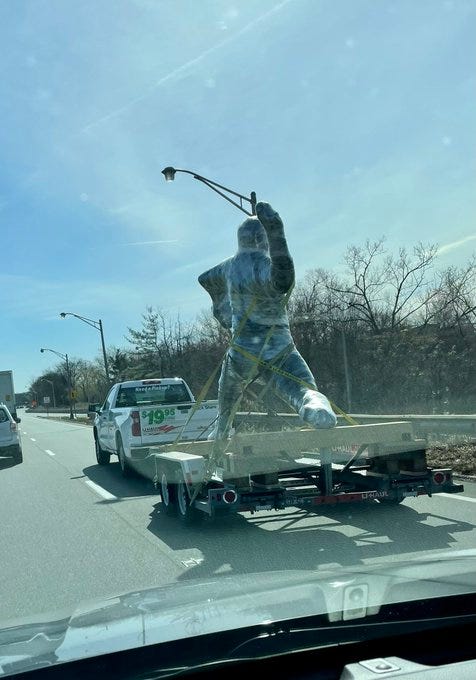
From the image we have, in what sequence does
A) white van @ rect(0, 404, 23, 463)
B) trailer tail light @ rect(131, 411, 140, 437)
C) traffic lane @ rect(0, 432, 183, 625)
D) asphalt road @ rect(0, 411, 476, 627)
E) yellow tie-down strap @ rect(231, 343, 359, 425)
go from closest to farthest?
traffic lane @ rect(0, 432, 183, 625) < asphalt road @ rect(0, 411, 476, 627) < yellow tie-down strap @ rect(231, 343, 359, 425) < trailer tail light @ rect(131, 411, 140, 437) < white van @ rect(0, 404, 23, 463)

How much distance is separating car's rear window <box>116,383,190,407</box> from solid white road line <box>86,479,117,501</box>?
6.27 ft

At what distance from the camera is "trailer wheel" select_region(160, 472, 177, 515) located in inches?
339

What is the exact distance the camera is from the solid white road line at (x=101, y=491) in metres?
10.9

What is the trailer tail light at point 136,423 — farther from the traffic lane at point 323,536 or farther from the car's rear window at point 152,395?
the traffic lane at point 323,536

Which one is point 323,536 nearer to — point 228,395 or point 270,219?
point 228,395

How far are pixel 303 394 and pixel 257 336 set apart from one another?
3.21 feet

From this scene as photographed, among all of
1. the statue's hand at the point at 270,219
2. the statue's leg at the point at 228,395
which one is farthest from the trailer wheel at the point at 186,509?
the statue's hand at the point at 270,219

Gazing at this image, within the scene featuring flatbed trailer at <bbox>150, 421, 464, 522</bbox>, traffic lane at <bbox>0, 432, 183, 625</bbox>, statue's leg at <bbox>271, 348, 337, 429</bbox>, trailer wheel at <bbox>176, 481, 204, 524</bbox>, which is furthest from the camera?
trailer wheel at <bbox>176, 481, 204, 524</bbox>

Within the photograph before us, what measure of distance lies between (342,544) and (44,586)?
277 centimetres

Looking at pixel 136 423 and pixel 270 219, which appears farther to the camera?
pixel 136 423

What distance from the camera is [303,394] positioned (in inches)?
318

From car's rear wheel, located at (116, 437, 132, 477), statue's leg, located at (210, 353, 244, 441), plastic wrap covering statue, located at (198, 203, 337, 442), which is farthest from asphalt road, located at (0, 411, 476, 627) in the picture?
car's rear wheel, located at (116, 437, 132, 477)

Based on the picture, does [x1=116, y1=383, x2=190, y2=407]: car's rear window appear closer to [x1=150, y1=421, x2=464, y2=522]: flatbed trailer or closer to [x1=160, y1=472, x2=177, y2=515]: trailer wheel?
[x1=160, y1=472, x2=177, y2=515]: trailer wheel

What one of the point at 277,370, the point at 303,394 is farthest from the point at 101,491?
the point at 303,394
